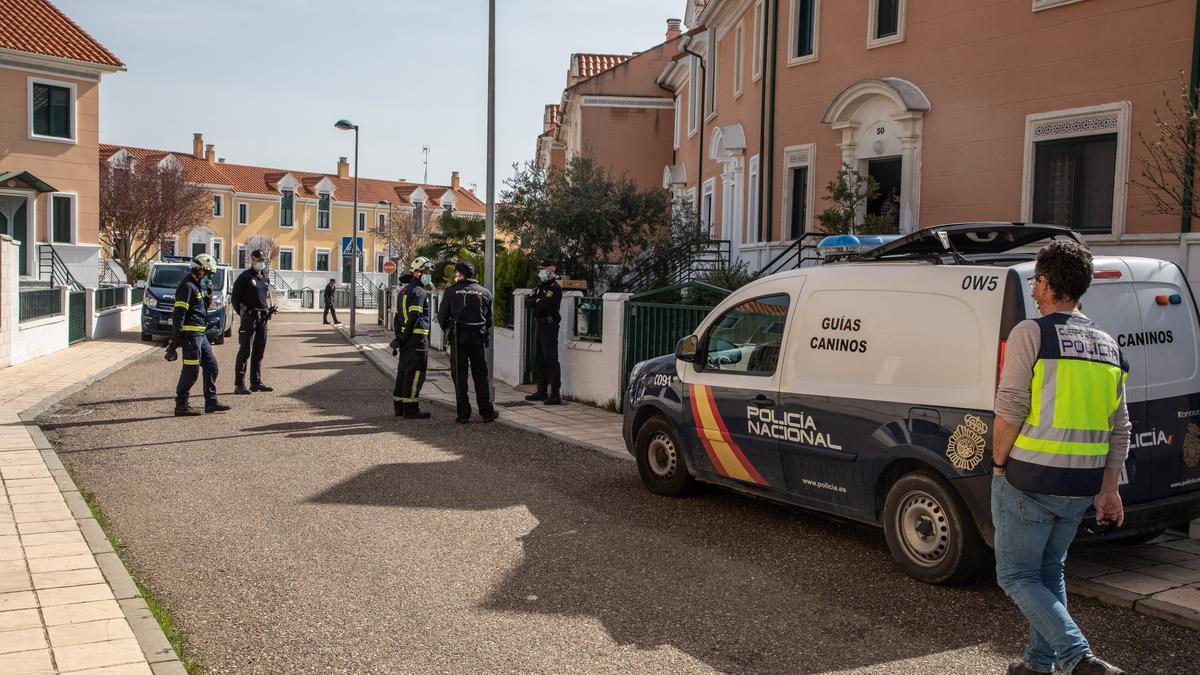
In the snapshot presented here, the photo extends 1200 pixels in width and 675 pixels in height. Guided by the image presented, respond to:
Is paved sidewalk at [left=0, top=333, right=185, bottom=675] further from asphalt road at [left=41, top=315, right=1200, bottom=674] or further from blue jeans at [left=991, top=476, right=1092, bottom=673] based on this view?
blue jeans at [left=991, top=476, right=1092, bottom=673]

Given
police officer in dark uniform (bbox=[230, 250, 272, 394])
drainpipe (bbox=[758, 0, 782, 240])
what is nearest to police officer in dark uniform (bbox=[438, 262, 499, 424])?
police officer in dark uniform (bbox=[230, 250, 272, 394])

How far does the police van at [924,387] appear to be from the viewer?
17.6 feet

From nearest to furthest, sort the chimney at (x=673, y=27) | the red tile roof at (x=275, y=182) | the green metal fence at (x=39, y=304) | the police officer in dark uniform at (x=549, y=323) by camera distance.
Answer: the police officer in dark uniform at (x=549, y=323), the green metal fence at (x=39, y=304), the chimney at (x=673, y=27), the red tile roof at (x=275, y=182)

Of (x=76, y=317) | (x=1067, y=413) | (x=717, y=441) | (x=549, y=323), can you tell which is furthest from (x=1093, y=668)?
(x=76, y=317)

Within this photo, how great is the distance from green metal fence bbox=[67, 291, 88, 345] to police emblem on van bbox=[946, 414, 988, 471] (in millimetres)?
21325

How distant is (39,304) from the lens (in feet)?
64.3

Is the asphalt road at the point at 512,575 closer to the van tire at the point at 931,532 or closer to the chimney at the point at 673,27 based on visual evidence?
the van tire at the point at 931,532

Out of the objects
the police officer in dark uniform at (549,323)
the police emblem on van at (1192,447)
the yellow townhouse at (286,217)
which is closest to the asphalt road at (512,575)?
the police emblem on van at (1192,447)

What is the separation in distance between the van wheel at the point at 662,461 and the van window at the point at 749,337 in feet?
2.44

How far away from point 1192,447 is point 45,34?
113ft

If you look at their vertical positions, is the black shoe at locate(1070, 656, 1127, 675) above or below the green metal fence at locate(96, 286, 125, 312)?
below

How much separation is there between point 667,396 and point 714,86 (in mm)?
17584

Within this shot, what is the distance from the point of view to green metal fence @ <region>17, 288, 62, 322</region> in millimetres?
18328

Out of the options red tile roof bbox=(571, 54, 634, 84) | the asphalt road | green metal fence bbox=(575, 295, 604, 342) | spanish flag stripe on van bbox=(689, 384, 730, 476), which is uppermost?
red tile roof bbox=(571, 54, 634, 84)
